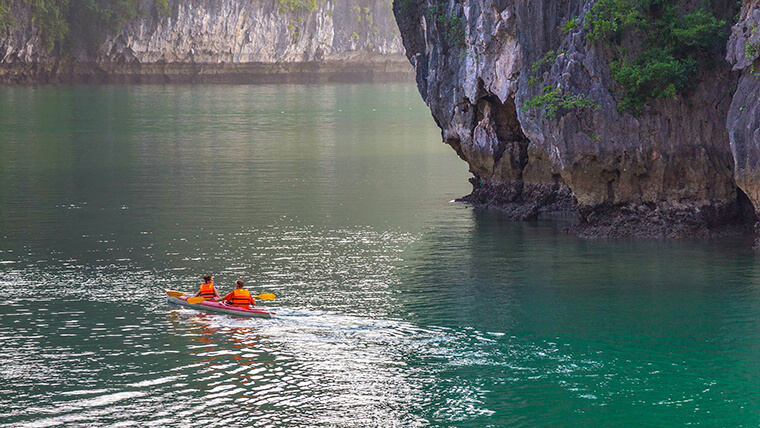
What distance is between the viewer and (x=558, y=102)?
115ft

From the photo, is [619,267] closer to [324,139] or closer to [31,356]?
[31,356]

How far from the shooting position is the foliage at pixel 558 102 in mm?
34625

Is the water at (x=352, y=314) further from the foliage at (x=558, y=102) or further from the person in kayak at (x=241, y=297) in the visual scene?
the foliage at (x=558, y=102)

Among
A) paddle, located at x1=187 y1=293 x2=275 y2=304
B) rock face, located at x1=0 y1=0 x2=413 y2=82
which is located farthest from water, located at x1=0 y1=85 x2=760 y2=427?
rock face, located at x1=0 y1=0 x2=413 y2=82

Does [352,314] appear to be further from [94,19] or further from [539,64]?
[94,19]

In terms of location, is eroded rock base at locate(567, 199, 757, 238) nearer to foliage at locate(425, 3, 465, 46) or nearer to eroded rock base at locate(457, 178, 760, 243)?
eroded rock base at locate(457, 178, 760, 243)

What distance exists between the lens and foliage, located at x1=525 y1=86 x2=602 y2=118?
34.6m

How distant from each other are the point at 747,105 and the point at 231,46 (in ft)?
401

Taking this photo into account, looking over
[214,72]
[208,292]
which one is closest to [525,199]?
[208,292]

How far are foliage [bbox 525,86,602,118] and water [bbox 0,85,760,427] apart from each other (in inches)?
179

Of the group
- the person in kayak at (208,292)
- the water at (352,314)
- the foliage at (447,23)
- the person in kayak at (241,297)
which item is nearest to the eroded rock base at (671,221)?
the water at (352,314)

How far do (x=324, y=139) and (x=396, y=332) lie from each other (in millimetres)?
51780

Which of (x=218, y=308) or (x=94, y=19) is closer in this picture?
(x=218, y=308)

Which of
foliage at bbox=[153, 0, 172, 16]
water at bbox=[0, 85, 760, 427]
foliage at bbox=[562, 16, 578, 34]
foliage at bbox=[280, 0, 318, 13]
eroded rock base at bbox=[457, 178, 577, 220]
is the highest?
foliage at bbox=[280, 0, 318, 13]
